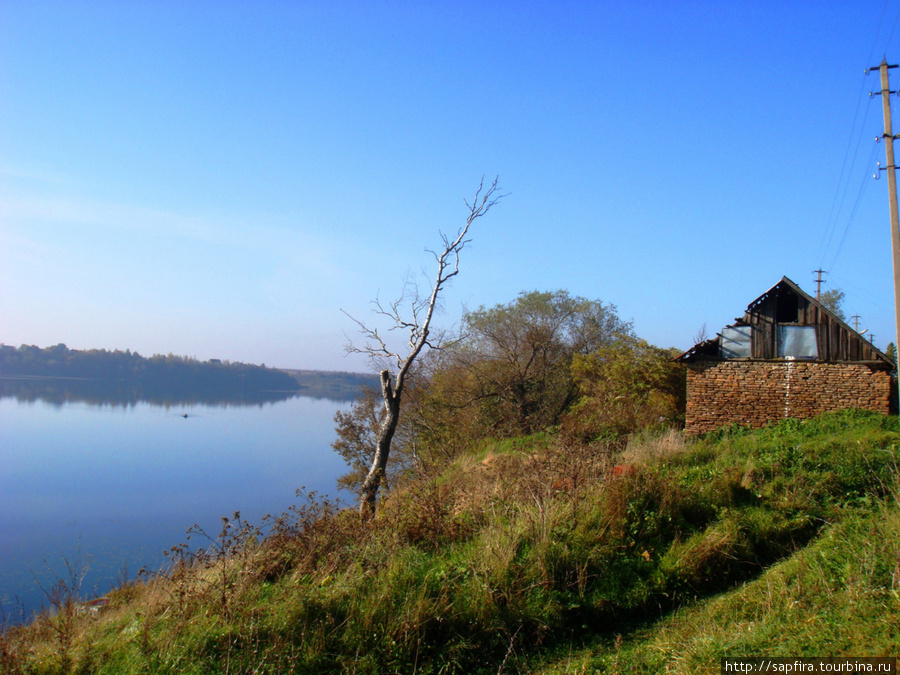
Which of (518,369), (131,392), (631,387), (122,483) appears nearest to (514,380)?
(518,369)

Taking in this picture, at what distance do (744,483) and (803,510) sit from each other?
32.0 inches

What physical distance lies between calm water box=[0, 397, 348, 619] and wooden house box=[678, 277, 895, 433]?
1442 centimetres

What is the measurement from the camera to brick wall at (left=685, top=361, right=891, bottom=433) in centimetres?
1769

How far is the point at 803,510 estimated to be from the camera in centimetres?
768

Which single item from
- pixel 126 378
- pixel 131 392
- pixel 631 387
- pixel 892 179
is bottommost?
pixel 131 392

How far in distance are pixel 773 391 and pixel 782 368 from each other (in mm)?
818

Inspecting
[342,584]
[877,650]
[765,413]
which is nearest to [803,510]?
[877,650]

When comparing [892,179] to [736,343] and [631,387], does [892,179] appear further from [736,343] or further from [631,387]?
[631,387]

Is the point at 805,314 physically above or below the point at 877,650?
above

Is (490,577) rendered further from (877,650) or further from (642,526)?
(877,650)

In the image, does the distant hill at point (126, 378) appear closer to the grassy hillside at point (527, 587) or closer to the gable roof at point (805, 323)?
the gable roof at point (805, 323)

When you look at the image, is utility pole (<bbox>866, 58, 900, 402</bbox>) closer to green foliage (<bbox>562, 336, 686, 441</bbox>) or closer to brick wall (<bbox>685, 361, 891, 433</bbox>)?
brick wall (<bbox>685, 361, 891, 433</bbox>)

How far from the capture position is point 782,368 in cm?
1853

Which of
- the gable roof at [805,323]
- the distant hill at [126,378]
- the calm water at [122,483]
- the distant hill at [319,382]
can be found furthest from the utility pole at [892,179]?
the distant hill at [319,382]
